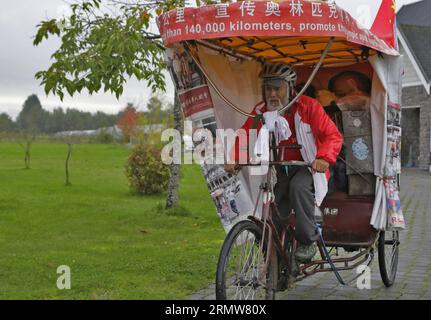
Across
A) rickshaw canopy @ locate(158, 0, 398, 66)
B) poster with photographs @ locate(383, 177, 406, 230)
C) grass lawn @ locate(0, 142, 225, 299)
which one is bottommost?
grass lawn @ locate(0, 142, 225, 299)

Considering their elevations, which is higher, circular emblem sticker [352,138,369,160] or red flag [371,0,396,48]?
red flag [371,0,396,48]

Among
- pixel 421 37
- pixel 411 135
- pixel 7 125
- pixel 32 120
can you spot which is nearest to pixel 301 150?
pixel 421 37

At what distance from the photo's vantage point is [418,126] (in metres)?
26.9

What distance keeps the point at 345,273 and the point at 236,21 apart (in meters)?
3.39

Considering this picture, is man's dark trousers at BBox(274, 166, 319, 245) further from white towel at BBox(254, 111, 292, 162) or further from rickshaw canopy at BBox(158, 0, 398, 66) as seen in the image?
rickshaw canopy at BBox(158, 0, 398, 66)

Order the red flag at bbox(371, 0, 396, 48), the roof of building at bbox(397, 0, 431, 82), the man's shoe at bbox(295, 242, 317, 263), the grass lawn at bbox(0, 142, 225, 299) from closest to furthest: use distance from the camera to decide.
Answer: the man's shoe at bbox(295, 242, 317, 263) → the red flag at bbox(371, 0, 396, 48) → the grass lawn at bbox(0, 142, 225, 299) → the roof of building at bbox(397, 0, 431, 82)

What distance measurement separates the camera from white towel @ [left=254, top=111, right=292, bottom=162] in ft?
16.7

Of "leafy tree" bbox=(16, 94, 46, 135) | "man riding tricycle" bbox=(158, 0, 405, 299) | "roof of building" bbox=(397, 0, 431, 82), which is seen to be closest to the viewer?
"man riding tricycle" bbox=(158, 0, 405, 299)

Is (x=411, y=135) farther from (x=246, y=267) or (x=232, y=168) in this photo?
(x=246, y=267)

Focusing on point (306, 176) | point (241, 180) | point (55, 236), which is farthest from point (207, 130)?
point (55, 236)

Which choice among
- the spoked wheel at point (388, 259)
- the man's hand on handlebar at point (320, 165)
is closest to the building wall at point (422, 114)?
the spoked wheel at point (388, 259)

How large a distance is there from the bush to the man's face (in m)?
9.40

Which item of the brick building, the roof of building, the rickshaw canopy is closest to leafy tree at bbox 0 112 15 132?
the brick building
